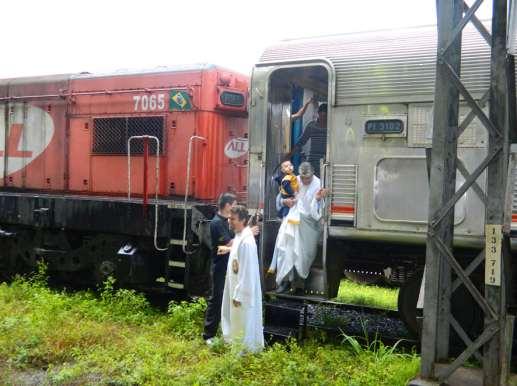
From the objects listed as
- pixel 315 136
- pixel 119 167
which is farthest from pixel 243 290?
pixel 119 167

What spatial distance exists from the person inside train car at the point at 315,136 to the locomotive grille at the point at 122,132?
83.1 inches

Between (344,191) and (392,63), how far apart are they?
139 centimetres

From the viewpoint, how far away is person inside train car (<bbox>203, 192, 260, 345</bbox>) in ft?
20.3

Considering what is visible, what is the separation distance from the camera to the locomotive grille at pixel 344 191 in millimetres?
6051

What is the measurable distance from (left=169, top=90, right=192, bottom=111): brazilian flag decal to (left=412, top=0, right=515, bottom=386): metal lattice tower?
4398mm

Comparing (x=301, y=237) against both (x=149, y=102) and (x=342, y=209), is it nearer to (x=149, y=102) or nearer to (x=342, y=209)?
(x=342, y=209)

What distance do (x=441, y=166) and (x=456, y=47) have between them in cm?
87

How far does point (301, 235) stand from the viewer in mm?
6336

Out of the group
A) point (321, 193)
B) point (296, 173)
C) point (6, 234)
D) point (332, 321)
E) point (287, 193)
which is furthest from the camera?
point (6, 234)

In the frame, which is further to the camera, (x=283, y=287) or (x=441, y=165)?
(x=283, y=287)

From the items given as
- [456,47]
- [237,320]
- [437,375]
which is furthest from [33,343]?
[456,47]

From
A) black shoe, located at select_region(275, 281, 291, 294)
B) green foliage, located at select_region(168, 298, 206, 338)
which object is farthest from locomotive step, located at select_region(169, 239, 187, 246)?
black shoe, located at select_region(275, 281, 291, 294)

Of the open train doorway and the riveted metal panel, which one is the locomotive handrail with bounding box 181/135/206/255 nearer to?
the open train doorway

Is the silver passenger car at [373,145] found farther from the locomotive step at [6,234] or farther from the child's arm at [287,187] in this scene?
the locomotive step at [6,234]
